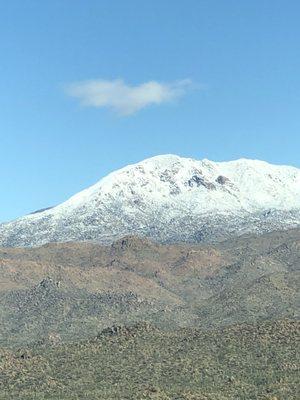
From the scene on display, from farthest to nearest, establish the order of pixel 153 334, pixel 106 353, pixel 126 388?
pixel 153 334, pixel 106 353, pixel 126 388

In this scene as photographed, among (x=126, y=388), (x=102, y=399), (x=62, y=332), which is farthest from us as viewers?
(x=62, y=332)

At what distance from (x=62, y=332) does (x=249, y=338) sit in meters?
71.0

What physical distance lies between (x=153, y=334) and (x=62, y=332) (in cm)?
5624

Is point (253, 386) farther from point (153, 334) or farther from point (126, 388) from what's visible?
point (153, 334)

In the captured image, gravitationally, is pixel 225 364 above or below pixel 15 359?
below

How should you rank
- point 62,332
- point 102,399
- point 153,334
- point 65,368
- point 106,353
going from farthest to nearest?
point 62,332 → point 153,334 → point 106,353 → point 65,368 → point 102,399

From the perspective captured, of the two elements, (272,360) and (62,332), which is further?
(62,332)

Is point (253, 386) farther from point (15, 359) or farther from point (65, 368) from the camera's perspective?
point (15, 359)

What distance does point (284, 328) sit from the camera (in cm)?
13900

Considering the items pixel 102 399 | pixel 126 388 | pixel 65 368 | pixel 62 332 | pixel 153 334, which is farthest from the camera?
pixel 62 332

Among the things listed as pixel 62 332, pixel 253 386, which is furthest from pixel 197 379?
pixel 62 332

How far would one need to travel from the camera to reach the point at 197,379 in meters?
113

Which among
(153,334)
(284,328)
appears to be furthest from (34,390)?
(284,328)

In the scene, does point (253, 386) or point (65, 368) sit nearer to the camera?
point (253, 386)
